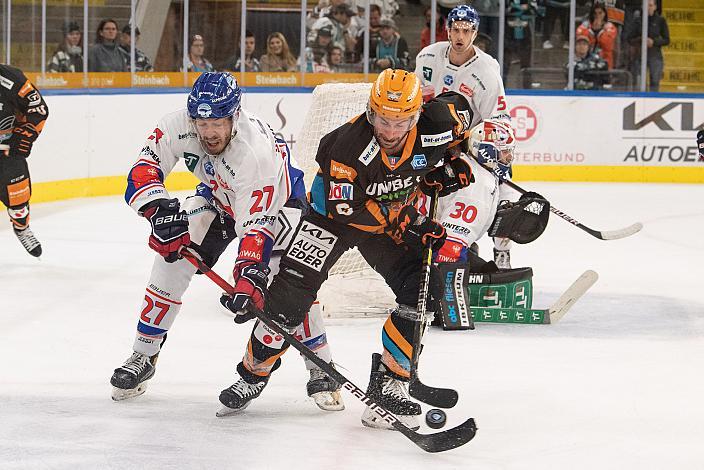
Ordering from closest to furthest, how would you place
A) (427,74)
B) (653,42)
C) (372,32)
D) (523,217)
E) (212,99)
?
(212,99), (523,217), (427,74), (372,32), (653,42)

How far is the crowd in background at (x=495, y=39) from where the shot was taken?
1029 cm

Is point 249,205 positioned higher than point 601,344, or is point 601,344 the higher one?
point 249,205

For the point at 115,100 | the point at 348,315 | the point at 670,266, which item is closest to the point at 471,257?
the point at 348,315

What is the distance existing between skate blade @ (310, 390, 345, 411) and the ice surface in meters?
0.05

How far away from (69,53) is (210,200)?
5644 mm

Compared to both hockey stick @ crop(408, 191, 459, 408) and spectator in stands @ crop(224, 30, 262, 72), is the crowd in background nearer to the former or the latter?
spectator in stands @ crop(224, 30, 262, 72)

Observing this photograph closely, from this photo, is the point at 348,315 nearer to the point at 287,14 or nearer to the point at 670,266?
the point at 670,266

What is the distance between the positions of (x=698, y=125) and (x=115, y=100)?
5.02 metres

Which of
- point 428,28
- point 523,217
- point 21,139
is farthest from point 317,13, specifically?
point 523,217

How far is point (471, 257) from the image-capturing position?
5324mm

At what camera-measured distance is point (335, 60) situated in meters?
10.5

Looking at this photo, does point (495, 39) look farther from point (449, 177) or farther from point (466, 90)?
point (449, 177)

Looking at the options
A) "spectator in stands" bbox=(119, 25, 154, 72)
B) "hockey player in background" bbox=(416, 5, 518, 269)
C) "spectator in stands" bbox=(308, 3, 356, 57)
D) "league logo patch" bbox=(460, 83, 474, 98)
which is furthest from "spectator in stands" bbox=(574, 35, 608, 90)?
"league logo patch" bbox=(460, 83, 474, 98)

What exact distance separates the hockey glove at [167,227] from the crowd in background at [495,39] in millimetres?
6761
